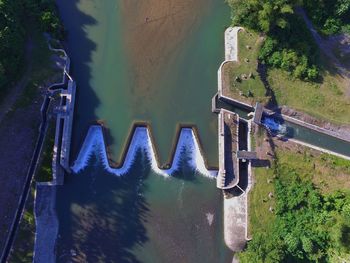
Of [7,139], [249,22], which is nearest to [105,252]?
[7,139]

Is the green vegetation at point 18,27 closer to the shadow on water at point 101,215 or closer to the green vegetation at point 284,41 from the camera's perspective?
the shadow on water at point 101,215

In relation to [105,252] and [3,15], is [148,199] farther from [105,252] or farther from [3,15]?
[3,15]

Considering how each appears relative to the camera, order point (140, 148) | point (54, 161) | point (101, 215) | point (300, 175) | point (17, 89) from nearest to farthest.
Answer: point (54, 161)
point (101, 215)
point (17, 89)
point (300, 175)
point (140, 148)

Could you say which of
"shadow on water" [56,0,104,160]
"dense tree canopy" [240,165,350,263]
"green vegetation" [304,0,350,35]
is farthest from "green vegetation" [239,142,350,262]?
"shadow on water" [56,0,104,160]

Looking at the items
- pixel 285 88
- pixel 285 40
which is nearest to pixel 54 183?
pixel 285 88

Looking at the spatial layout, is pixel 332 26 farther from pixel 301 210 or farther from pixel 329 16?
pixel 301 210

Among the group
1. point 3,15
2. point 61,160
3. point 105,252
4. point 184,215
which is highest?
point 3,15

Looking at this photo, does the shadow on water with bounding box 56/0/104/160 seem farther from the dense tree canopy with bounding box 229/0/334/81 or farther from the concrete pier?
the dense tree canopy with bounding box 229/0/334/81
